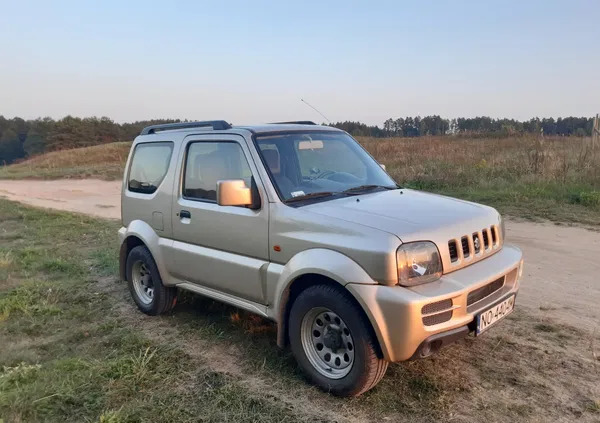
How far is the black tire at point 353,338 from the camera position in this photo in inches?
125

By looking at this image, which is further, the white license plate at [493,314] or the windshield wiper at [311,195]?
the windshield wiper at [311,195]

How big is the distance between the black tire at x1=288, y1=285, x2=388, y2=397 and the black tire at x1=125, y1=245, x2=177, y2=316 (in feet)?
6.43

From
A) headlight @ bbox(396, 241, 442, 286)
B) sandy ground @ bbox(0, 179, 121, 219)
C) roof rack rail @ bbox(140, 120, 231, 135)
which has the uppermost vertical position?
roof rack rail @ bbox(140, 120, 231, 135)

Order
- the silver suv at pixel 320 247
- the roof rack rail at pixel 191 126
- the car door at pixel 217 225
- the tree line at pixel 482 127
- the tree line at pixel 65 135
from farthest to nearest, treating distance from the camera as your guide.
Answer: the tree line at pixel 65 135
the tree line at pixel 482 127
the roof rack rail at pixel 191 126
the car door at pixel 217 225
the silver suv at pixel 320 247

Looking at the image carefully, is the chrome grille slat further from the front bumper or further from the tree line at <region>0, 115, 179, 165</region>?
the tree line at <region>0, 115, 179, 165</region>

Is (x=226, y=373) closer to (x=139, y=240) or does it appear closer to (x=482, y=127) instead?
(x=139, y=240)

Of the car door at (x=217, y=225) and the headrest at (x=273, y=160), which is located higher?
the headrest at (x=273, y=160)

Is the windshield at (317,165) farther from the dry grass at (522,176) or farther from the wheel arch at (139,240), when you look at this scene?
the dry grass at (522,176)

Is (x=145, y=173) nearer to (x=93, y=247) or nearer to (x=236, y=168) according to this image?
(x=236, y=168)

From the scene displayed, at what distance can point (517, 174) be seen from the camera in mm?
12641

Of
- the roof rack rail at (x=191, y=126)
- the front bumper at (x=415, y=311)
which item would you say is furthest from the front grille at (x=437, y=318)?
the roof rack rail at (x=191, y=126)

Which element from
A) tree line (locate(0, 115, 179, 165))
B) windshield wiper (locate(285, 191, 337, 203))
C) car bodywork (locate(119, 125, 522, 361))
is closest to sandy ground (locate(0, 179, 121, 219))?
car bodywork (locate(119, 125, 522, 361))

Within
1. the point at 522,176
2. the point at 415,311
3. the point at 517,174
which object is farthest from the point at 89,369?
the point at 517,174

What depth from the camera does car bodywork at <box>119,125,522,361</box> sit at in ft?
10.1
